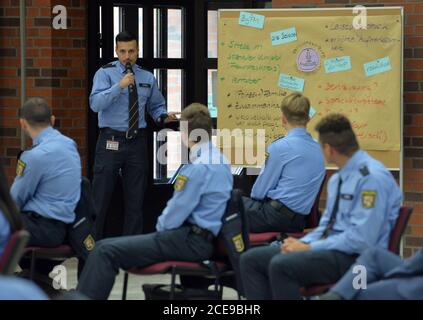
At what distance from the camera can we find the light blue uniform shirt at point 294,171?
6.25 metres

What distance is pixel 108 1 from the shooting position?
8.53 metres

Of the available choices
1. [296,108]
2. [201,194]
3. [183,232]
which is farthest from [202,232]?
[296,108]

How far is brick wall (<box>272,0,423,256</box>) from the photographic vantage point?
7.56 meters

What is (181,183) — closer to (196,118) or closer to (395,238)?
(196,118)

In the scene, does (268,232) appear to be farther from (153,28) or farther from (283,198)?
(153,28)

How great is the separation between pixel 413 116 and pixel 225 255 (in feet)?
8.44

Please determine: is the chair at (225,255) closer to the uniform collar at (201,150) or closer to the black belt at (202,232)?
the black belt at (202,232)

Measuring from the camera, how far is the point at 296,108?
6215 millimetres

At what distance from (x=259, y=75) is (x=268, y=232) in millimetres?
1864

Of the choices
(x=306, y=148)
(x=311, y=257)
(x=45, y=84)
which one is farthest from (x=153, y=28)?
(x=311, y=257)

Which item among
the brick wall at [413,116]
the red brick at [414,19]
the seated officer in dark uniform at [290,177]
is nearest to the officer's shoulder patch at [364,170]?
the seated officer in dark uniform at [290,177]

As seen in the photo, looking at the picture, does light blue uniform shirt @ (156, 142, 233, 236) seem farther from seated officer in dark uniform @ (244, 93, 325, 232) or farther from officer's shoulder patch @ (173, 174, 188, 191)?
seated officer in dark uniform @ (244, 93, 325, 232)

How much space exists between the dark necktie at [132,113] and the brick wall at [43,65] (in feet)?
2.68

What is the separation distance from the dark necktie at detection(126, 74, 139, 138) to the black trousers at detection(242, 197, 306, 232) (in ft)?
5.67
